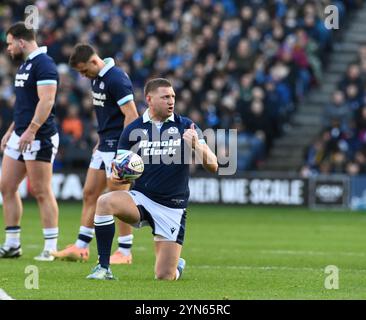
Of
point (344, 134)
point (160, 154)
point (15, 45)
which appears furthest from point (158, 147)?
point (344, 134)

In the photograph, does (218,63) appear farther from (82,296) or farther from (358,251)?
(82,296)

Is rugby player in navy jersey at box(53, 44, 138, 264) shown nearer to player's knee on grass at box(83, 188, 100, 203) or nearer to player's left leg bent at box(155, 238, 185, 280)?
player's knee on grass at box(83, 188, 100, 203)

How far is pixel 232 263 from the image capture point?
13.2 metres

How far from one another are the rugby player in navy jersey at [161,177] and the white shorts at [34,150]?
2247 millimetres

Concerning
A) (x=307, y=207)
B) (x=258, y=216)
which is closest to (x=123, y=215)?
(x=258, y=216)

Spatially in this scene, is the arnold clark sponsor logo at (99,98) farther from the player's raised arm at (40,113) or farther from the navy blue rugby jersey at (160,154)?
the navy blue rugby jersey at (160,154)

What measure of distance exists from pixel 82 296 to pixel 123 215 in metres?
1.62

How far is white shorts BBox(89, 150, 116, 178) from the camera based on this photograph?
13078 millimetres

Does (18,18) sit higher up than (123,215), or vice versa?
(18,18)

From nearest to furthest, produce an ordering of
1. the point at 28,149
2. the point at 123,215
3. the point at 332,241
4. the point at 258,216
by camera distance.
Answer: the point at 123,215
the point at 28,149
the point at 332,241
the point at 258,216

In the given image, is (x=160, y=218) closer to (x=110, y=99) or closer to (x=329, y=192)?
(x=110, y=99)

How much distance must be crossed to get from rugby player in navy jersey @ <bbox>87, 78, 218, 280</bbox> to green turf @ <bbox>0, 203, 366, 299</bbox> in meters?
0.42

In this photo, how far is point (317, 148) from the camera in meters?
26.0

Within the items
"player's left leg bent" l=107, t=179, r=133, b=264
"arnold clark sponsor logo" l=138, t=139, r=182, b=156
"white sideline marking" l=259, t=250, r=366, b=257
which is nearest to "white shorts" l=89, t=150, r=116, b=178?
"player's left leg bent" l=107, t=179, r=133, b=264
